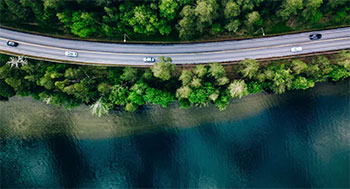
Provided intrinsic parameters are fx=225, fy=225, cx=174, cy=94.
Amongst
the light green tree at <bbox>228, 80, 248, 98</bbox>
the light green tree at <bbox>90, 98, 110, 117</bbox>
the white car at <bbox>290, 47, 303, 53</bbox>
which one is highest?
the white car at <bbox>290, 47, 303, 53</bbox>

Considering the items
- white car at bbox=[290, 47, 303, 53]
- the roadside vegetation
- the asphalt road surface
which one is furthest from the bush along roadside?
the roadside vegetation

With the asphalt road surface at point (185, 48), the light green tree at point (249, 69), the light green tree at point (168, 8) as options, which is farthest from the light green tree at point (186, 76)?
the light green tree at point (168, 8)

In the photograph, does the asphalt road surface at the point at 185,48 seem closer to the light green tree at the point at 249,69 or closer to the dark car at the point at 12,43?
the dark car at the point at 12,43

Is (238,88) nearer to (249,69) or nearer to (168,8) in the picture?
(249,69)

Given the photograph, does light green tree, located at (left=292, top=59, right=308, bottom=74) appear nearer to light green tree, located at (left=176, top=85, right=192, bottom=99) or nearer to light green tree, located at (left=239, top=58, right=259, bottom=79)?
light green tree, located at (left=239, top=58, right=259, bottom=79)

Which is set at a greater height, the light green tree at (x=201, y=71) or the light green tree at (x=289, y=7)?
the light green tree at (x=289, y=7)

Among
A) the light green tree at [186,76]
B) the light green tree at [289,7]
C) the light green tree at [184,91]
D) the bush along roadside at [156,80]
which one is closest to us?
the light green tree at [289,7]

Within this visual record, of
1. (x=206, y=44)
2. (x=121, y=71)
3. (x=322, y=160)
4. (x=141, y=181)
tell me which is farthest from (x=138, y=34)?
(x=322, y=160)
